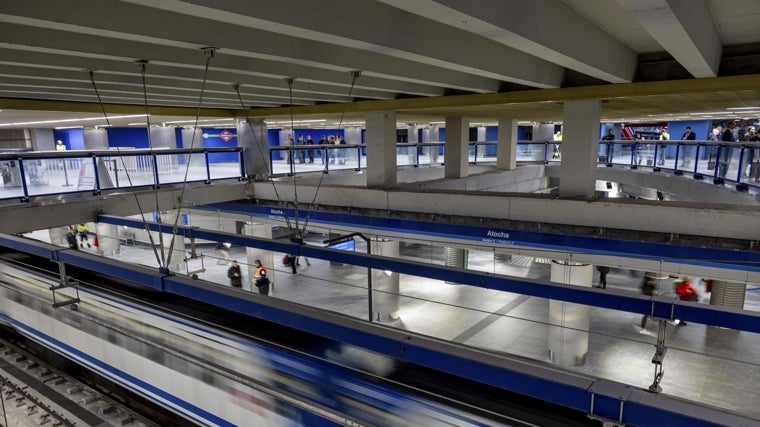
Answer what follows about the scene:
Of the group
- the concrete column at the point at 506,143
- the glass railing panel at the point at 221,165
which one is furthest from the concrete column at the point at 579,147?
the glass railing panel at the point at 221,165

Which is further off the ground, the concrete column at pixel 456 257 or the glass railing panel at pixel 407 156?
the glass railing panel at pixel 407 156

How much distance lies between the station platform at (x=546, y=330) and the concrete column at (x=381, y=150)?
180 cm

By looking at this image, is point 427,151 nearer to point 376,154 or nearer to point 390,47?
point 376,154

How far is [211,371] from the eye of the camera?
3393 millimetres

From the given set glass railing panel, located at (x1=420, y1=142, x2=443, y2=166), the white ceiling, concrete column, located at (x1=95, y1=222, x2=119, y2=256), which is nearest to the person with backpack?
the white ceiling

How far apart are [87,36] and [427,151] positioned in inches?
703

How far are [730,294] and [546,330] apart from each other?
3.38 metres

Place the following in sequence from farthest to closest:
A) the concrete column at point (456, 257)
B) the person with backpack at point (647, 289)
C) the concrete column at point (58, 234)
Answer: the concrete column at point (58, 234)
the concrete column at point (456, 257)
the person with backpack at point (647, 289)

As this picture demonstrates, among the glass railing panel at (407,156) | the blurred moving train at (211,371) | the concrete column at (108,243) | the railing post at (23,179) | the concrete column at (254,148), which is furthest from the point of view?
the glass railing panel at (407,156)

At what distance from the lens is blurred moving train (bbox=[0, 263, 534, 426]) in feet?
8.35

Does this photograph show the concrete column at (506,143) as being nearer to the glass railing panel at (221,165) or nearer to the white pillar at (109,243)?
the glass railing panel at (221,165)

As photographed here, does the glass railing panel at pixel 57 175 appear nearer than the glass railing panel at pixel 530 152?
Yes

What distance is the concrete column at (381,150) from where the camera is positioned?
9297 mm

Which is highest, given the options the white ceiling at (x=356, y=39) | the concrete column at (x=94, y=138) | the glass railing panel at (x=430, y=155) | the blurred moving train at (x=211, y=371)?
the white ceiling at (x=356, y=39)
